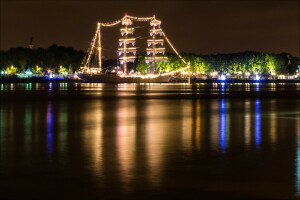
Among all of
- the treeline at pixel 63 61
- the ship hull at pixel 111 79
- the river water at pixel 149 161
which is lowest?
the river water at pixel 149 161

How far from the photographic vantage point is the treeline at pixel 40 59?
171875 millimetres

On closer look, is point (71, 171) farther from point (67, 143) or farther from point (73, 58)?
point (73, 58)

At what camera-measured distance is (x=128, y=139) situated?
18078 millimetres

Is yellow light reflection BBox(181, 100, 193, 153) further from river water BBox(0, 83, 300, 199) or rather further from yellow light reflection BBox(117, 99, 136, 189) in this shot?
yellow light reflection BBox(117, 99, 136, 189)

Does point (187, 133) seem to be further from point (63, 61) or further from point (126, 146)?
point (63, 61)

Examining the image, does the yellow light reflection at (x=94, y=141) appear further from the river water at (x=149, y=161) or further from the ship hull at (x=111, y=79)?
the ship hull at (x=111, y=79)

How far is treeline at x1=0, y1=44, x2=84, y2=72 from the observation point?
17188cm

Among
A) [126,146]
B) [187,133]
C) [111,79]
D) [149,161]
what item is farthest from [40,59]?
[149,161]

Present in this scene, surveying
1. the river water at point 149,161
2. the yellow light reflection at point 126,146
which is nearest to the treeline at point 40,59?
the yellow light reflection at point 126,146

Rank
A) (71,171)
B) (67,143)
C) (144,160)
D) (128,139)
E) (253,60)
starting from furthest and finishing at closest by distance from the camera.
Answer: (253,60)
(128,139)
(67,143)
(144,160)
(71,171)

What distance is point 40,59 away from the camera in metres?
173

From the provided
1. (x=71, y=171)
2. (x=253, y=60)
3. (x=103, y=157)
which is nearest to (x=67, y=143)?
(x=103, y=157)

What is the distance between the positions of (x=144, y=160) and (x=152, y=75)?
153996 millimetres

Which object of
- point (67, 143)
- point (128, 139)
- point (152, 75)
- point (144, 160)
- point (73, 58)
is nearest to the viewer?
point (144, 160)
